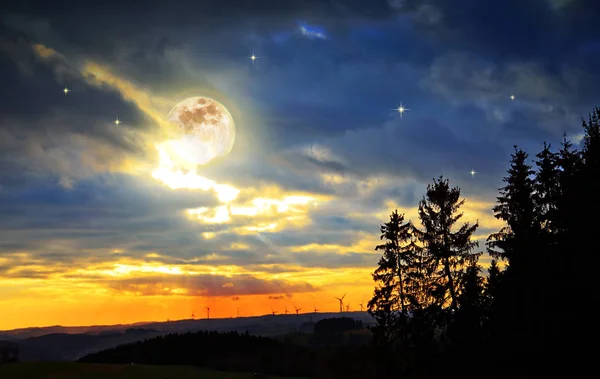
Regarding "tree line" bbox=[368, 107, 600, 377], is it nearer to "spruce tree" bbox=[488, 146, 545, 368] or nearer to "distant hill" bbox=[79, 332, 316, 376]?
"spruce tree" bbox=[488, 146, 545, 368]

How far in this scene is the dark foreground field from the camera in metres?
79.6

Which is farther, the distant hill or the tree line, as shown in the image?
the distant hill

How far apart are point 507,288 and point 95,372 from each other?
217 ft

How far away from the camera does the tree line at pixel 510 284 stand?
118ft

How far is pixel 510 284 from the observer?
43.9 metres

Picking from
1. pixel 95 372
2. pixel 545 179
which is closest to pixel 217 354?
pixel 95 372

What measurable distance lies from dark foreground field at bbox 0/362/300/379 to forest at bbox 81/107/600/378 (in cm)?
2312

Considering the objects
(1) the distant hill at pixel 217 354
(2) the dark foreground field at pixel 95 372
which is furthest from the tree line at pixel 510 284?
(1) the distant hill at pixel 217 354

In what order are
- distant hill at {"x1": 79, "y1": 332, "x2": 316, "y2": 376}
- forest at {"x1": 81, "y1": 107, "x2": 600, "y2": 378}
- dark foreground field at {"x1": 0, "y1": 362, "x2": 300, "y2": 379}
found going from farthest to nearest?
distant hill at {"x1": 79, "y1": 332, "x2": 316, "y2": 376}
dark foreground field at {"x1": 0, "y1": 362, "x2": 300, "y2": 379}
forest at {"x1": 81, "y1": 107, "x2": 600, "y2": 378}

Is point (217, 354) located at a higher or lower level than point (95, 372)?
lower

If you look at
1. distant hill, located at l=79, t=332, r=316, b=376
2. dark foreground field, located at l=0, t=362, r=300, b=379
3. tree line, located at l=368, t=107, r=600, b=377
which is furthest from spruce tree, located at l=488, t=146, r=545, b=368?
distant hill, located at l=79, t=332, r=316, b=376

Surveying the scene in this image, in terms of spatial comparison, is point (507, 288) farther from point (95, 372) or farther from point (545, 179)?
point (95, 372)

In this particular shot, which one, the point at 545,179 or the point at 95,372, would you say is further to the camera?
the point at 95,372

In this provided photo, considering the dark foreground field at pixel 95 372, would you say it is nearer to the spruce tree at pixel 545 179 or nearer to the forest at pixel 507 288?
the forest at pixel 507 288
